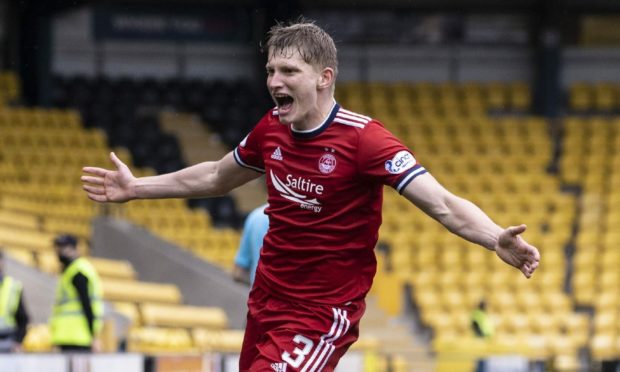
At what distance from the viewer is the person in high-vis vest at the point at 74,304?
32.8 ft

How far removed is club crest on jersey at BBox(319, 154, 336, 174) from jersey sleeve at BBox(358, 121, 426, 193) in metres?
0.10

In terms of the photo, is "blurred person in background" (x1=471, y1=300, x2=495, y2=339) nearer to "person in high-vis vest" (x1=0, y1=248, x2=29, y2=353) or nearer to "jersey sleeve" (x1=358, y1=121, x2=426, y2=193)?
"person in high-vis vest" (x1=0, y1=248, x2=29, y2=353)

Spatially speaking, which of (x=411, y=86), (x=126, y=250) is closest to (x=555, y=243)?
(x=411, y=86)

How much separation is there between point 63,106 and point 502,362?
40.8 feet

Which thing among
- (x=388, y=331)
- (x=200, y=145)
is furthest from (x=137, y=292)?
(x=200, y=145)

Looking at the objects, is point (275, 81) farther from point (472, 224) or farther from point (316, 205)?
point (472, 224)

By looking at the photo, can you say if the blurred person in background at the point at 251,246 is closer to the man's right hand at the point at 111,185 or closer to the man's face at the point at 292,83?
the man's right hand at the point at 111,185

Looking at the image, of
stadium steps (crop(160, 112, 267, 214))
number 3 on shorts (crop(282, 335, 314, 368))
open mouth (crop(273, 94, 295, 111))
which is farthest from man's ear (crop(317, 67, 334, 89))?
stadium steps (crop(160, 112, 267, 214))

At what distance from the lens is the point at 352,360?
10242 millimetres

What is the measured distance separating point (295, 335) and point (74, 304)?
5.55 metres

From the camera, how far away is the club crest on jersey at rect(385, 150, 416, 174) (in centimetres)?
482

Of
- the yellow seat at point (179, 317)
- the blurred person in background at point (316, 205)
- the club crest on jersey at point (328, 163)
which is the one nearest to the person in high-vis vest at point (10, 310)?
the yellow seat at point (179, 317)

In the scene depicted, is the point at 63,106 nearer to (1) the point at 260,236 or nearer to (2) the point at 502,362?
(2) the point at 502,362

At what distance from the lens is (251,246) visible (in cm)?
778
